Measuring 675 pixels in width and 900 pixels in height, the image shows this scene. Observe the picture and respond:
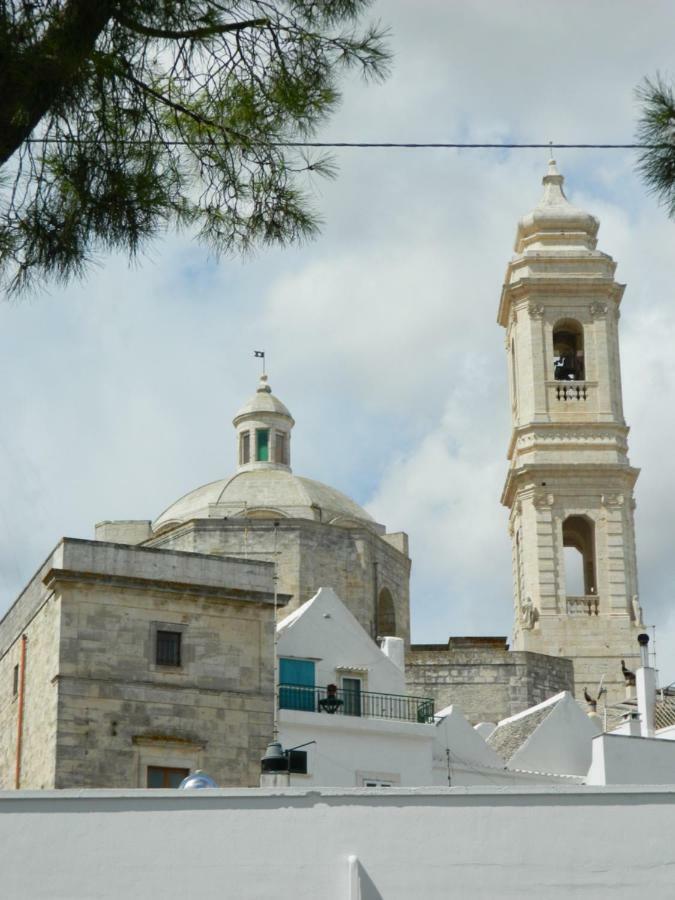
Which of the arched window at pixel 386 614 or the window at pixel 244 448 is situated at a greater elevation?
the window at pixel 244 448

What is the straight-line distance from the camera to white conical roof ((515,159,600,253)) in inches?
2101

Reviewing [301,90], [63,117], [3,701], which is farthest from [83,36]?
[3,701]

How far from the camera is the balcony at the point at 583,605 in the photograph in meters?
49.3

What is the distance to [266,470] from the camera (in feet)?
169

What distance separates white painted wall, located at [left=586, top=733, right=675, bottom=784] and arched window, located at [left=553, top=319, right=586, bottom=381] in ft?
81.2

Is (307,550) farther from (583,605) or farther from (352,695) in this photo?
(352,695)

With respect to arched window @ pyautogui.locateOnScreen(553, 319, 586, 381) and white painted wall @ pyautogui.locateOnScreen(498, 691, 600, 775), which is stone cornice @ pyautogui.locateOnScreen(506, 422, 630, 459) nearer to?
arched window @ pyautogui.locateOnScreen(553, 319, 586, 381)

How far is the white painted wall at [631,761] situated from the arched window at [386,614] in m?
19.5

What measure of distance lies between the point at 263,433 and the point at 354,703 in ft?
61.0

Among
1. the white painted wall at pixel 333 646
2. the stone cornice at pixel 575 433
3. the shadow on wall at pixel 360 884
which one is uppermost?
the stone cornice at pixel 575 433

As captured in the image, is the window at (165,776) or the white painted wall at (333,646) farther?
the white painted wall at (333,646)

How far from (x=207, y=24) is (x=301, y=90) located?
94cm

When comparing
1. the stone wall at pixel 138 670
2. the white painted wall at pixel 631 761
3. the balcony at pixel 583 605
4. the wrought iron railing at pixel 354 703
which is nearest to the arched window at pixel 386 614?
the balcony at pixel 583 605

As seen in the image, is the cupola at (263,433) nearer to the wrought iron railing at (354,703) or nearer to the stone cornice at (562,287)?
the stone cornice at (562,287)
